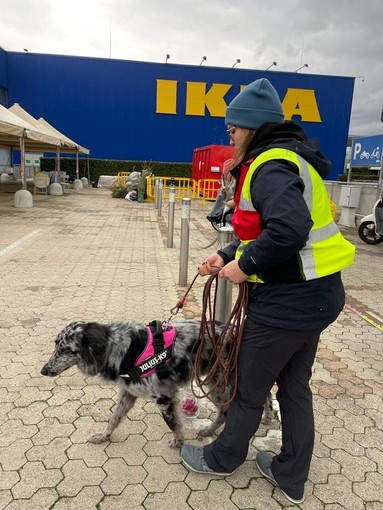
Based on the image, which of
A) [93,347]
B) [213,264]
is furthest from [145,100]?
[93,347]

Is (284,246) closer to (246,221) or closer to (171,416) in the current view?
(246,221)

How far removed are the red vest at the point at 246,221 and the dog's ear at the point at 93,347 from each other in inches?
39.0

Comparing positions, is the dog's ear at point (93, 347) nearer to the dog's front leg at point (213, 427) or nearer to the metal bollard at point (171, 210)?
the dog's front leg at point (213, 427)

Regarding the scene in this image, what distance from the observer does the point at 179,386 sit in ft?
8.13

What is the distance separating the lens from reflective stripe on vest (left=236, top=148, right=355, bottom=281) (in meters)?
1.77

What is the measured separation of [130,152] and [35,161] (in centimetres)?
663

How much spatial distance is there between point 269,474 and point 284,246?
1440mm

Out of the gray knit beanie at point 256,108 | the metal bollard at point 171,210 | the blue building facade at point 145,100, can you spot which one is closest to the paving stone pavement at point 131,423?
the gray knit beanie at point 256,108

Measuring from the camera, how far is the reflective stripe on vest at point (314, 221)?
1.77m

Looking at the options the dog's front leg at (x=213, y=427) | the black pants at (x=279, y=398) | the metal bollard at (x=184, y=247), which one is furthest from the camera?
the metal bollard at (x=184, y=247)

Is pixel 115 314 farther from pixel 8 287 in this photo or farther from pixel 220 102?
pixel 220 102

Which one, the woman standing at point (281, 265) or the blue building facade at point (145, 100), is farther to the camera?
the blue building facade at point (145, 100)

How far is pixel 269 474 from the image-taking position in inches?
92.7

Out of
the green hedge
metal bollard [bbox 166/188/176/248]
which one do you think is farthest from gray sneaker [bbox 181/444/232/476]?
the green hedge
